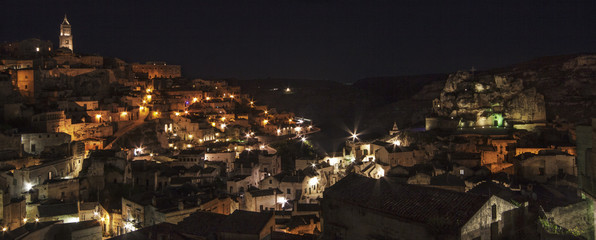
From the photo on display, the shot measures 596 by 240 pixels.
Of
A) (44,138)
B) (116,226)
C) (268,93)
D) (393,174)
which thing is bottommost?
(116,226)

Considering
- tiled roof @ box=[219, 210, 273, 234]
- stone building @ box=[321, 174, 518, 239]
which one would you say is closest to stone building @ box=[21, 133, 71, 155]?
tiled roof @ box=[219, 210, 273, 234]

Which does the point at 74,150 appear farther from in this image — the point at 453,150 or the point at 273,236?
the point at 453,150

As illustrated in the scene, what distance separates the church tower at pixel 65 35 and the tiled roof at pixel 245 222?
49486 mm

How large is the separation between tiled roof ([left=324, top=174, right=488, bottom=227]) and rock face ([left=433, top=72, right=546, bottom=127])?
95.2 ft

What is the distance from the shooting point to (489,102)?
39.9 meters

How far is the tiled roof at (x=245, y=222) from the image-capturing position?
50.1 feet

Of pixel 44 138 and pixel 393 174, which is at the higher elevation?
pixel 44 138

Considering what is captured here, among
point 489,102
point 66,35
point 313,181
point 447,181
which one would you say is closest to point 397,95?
point 489,102

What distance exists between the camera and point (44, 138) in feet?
95.4

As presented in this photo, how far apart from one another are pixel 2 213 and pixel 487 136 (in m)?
32.4

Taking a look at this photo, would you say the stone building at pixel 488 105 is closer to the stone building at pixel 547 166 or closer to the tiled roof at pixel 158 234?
the stone building at pixel 547 166

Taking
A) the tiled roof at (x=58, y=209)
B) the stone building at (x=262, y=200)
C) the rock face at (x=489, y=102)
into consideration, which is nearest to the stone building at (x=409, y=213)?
the stone building at (x=262, y=200)

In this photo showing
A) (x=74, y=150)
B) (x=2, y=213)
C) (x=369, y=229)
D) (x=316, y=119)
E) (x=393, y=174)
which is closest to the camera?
(x=369, y=229)

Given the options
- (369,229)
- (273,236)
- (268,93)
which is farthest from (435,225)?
(268,93)
